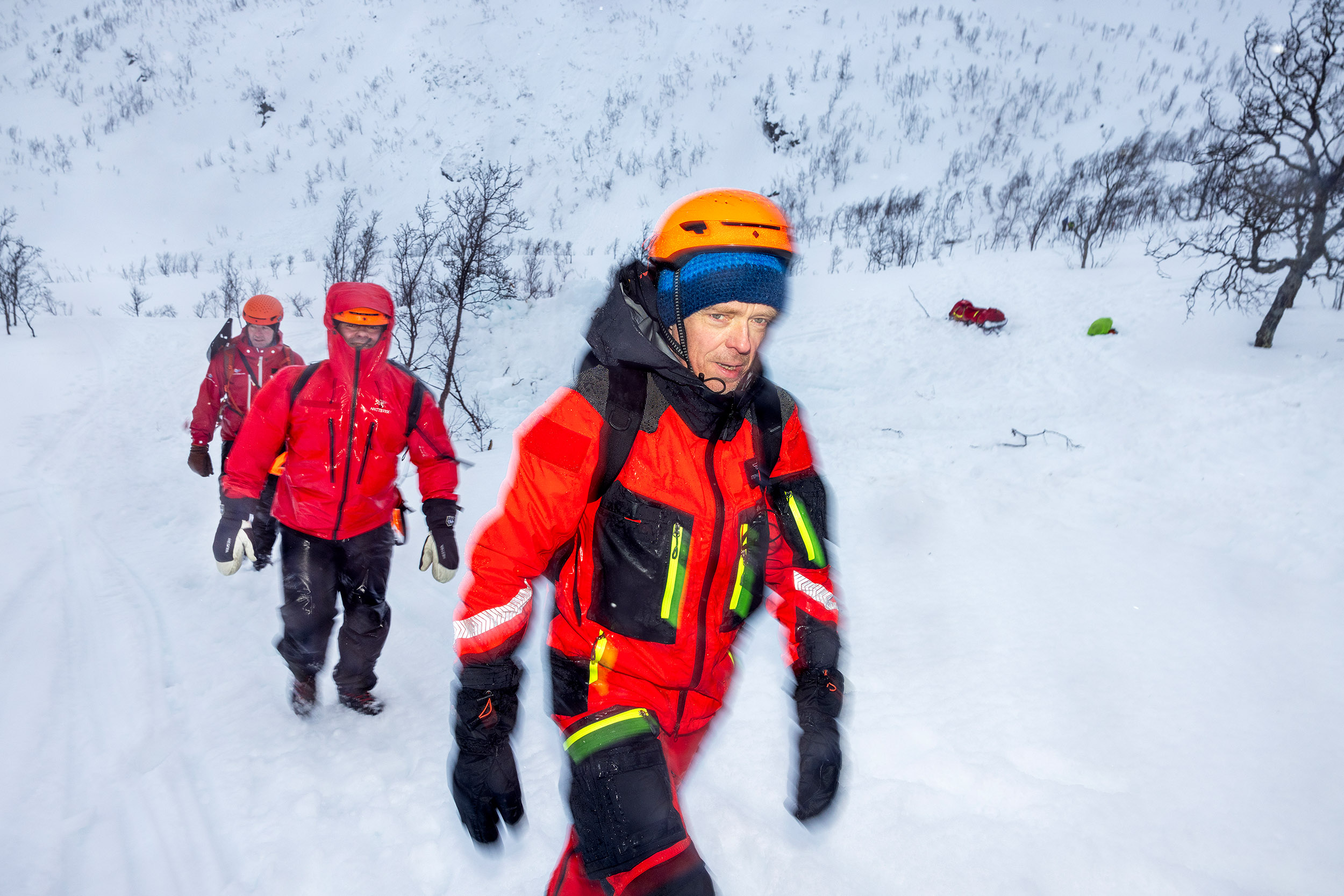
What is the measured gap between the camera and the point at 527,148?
Answer: 29.3 meters

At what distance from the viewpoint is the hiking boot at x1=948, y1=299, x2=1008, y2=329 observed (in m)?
9.87

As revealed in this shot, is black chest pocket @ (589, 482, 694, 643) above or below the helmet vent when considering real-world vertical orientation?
below

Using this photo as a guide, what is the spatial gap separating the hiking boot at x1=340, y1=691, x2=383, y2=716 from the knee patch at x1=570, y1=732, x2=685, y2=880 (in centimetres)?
222

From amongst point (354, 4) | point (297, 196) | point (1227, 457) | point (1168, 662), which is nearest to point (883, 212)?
point (1227, 457)

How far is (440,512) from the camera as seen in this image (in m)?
3.14

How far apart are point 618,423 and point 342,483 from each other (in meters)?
2.01

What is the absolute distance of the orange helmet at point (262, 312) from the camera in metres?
4.67

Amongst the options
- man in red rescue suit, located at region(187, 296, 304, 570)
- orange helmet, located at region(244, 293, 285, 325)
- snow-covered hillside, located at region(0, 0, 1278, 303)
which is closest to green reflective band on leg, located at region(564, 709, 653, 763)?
man in red rescue suit, located at region(187, 296, 304, 570)

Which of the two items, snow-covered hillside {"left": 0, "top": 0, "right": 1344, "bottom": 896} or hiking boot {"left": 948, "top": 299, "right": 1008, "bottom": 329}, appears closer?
snow-covered hillside {"left": 0, "top": 0, "right": 1344, "bottom": 896}

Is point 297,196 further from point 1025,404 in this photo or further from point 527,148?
point 1025,404

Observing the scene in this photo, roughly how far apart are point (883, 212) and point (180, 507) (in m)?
20.6

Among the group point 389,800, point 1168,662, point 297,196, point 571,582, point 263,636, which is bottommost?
point 297,196

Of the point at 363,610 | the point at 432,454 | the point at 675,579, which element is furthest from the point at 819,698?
the point at 363,610

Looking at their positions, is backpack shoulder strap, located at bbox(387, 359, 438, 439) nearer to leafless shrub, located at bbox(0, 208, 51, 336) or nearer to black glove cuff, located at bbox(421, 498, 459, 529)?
black glove cuff, located at bbox(421, 498, 459, 529)
